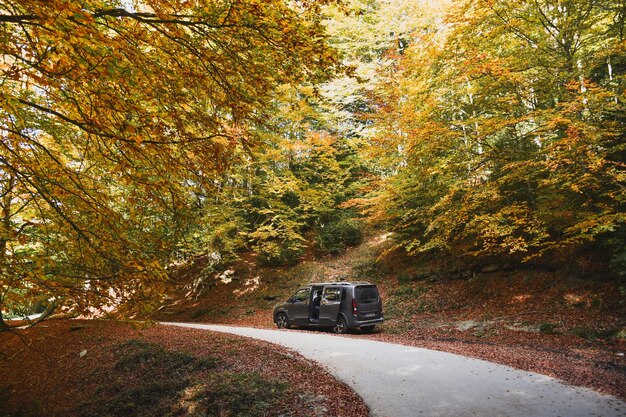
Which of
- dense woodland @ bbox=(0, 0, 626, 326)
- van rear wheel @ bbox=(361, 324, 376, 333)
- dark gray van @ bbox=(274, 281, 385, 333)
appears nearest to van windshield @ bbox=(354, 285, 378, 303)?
dark gray van @ bbox=(274, 281, 385, 333)

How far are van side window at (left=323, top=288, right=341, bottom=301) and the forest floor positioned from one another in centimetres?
147

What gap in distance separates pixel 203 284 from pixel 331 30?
18.7 metres

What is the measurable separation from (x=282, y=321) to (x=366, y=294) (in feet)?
14.2

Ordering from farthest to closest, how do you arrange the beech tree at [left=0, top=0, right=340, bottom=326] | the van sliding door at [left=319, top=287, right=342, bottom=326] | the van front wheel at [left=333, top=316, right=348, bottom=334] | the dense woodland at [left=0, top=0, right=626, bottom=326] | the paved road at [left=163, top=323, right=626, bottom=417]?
the van sliding door at [left=319, top=287, right=342, bottom=326] < the van front wheel at [left=333, top=316, right=348, bottom=334] < the paved road at [left=163, top=323, right=626, bottom=417] < the dense woodland at [left=0, top=0, right=626, bottom=326] < the beech tree at [left=0, top=0, right=340, bottom=326]

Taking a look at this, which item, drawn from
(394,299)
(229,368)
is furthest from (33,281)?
(394,299)

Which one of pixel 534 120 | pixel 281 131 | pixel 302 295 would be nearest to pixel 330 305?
pixel 302 295

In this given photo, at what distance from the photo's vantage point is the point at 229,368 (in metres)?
7.77

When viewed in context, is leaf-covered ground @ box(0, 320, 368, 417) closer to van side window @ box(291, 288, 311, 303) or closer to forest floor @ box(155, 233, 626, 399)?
forest floor @ box(155, 233, 626, 399)

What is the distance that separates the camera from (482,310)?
12.6 meters

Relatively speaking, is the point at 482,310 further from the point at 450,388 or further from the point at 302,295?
the point at 450,388

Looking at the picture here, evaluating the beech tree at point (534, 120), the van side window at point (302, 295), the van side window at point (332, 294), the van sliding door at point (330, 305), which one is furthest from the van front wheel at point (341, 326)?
the beech tree at point (534, 120)

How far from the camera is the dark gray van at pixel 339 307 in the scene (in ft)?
39.6

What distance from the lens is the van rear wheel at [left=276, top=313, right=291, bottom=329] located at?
1453cm

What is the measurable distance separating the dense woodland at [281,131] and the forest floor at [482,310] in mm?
1117
